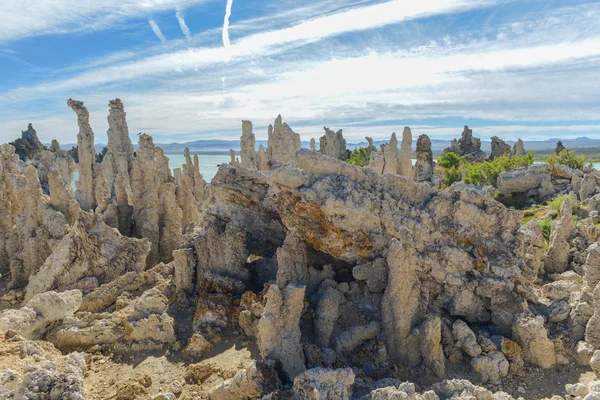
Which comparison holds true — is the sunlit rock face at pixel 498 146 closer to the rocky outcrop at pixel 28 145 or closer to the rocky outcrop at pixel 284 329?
the rocky outcrop at pixel 284 329

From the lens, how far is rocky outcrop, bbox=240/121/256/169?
28.2 m

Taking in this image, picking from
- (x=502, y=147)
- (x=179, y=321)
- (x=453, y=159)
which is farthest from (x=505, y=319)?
(x=502, y=147)

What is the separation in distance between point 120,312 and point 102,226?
118 inches

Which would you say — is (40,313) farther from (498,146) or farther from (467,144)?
(467,144)

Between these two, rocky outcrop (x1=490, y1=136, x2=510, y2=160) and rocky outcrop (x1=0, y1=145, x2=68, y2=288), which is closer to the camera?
rocky outcrop (x1=0, y1=145, x2=68, y2=288)

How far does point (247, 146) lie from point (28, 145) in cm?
3168

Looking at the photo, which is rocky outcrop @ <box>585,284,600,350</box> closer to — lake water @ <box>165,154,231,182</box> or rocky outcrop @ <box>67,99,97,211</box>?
rocky outcrop @ <box>67,99,97,211</box>

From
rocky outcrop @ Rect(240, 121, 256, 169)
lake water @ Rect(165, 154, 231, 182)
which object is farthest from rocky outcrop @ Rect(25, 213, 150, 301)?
rocky outcrop @ Rect(240, 121, 256, 169)

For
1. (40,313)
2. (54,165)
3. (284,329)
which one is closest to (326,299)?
(284,329)

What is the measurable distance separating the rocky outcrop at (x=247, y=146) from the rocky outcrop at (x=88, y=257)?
17.1m

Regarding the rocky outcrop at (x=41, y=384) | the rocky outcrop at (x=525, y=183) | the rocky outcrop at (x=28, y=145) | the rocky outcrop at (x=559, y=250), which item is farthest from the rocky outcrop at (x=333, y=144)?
the rocky outcrop at (x=41, y=384)

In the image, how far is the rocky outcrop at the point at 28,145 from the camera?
149 feet

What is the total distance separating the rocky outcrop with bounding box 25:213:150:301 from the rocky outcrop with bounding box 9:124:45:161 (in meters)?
40.8

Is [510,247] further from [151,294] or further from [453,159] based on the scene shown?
[453,159]
